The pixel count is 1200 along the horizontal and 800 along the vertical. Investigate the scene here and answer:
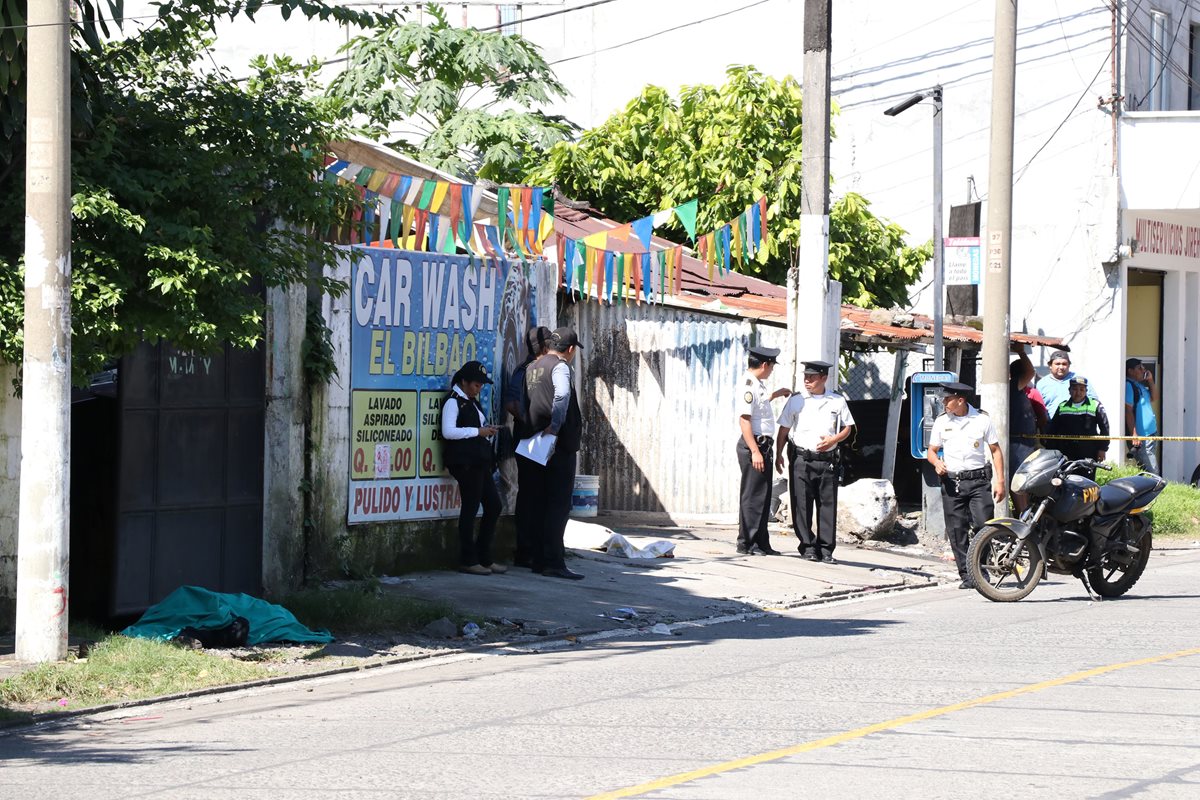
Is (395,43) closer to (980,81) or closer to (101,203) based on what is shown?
(980,81)

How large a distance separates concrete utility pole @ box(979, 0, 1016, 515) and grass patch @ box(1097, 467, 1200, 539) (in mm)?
3613

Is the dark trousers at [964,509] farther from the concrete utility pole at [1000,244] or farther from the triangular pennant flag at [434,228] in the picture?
the triangular pennant flag at [434,228]

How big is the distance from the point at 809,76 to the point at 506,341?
4.10 m

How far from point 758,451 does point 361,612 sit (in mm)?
5197

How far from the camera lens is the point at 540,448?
540 inches

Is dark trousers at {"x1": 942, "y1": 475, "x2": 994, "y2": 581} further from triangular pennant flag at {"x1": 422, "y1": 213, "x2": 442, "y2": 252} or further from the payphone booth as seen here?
triangular pennant flag at {"x1": 422, "y1": 213, "x2": 442, "y2": 252}

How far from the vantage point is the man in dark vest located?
1371cm

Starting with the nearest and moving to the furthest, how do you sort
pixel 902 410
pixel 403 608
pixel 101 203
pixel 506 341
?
pixel 101 203 → pixel 403 608 → pixel 506 341 → pixel 902 410

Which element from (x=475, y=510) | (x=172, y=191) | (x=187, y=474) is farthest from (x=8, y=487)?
(x=475, y=510)

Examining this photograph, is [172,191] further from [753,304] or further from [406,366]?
[753,304]

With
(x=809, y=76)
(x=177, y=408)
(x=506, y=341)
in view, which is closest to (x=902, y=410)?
(x=809, y=76)

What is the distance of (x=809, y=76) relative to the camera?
1600 centimetres

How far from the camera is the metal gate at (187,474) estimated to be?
37.3 feet

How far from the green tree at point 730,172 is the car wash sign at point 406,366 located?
885 centimetres
